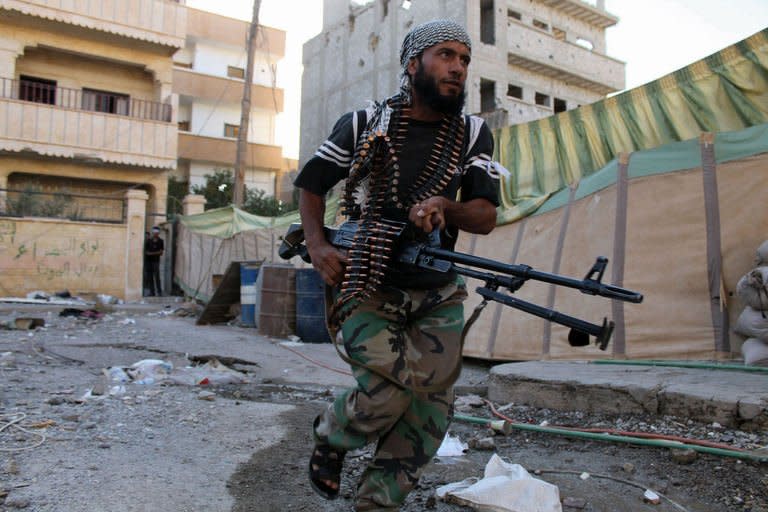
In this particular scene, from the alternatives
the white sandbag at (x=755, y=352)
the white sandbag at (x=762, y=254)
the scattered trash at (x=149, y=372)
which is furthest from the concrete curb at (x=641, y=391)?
the scattered trash at (x=149, y=372)

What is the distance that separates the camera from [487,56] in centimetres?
2791

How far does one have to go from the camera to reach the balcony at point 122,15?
1733cm

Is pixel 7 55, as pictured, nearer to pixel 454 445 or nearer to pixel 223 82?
pixel 223 82

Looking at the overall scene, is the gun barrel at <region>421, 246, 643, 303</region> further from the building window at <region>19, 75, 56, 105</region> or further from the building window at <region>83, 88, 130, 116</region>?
the building window at <region>83, 88, 130, 116</region>

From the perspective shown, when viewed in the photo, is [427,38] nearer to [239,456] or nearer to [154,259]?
[239,456]

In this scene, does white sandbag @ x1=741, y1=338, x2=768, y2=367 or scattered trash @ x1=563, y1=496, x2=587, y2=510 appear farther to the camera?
white sandbag @ x1=741, y1=338, x2=768, y2=367

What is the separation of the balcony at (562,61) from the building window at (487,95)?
1497 millimetres

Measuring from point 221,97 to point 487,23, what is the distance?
13151mm

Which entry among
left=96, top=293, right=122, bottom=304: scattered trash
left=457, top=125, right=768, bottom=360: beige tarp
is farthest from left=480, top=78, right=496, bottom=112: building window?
left=457, top=125, right=768, bottom=360: beige tarp

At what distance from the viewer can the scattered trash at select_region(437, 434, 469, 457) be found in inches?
125

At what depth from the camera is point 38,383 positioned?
15.3ft

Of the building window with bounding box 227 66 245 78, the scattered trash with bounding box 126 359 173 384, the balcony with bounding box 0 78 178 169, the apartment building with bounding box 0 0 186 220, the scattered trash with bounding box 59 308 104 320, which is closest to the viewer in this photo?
the scattered trash with bounding box 126 359 173 384

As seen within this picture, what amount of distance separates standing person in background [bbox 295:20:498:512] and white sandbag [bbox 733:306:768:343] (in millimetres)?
3037

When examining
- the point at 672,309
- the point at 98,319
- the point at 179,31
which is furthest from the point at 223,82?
the point at 672,309
